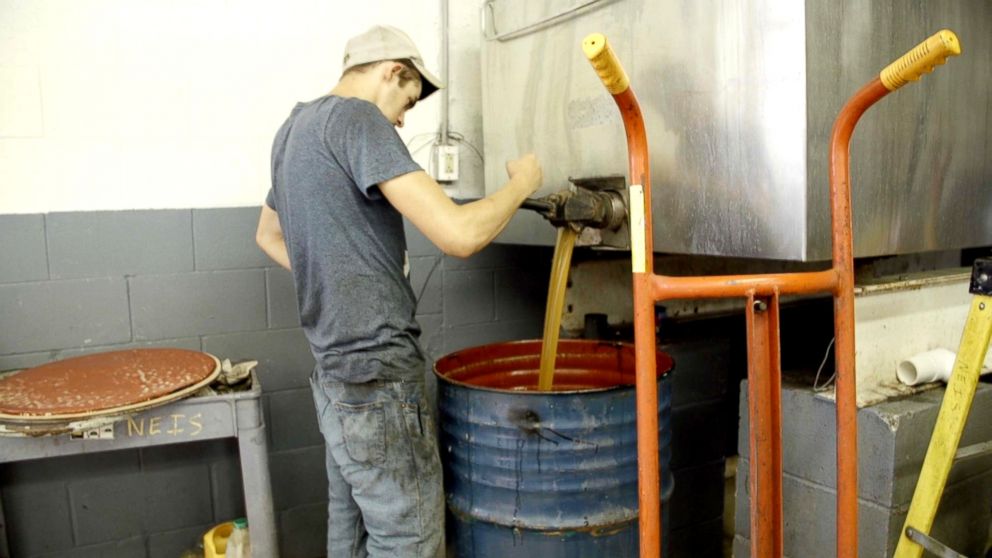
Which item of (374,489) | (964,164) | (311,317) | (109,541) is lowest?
(109,541)

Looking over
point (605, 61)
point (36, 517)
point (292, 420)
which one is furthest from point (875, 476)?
point (36, 517)

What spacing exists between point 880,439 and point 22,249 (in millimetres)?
1940

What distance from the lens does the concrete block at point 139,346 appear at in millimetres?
1777

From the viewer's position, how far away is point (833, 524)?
1.41 meters

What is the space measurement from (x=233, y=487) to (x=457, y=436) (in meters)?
0.84

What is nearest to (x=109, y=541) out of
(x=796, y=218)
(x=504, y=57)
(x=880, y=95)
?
(x=504, y=57)

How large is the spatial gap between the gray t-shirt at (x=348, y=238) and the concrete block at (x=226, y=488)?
0.74m

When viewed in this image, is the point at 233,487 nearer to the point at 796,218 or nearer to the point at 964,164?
the point at 796,218

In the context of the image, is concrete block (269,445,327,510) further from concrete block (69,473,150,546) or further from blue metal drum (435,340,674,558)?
blue metal drum (435,340,674,558)

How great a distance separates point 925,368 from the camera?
1450 mm

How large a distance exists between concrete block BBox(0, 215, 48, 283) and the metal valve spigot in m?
1.19

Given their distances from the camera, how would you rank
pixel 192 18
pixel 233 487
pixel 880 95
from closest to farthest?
pixel 880 95, pixel 192 18, pixel 233 487

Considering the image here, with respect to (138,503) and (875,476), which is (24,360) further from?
(875,476)

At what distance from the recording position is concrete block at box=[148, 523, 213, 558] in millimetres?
1917
